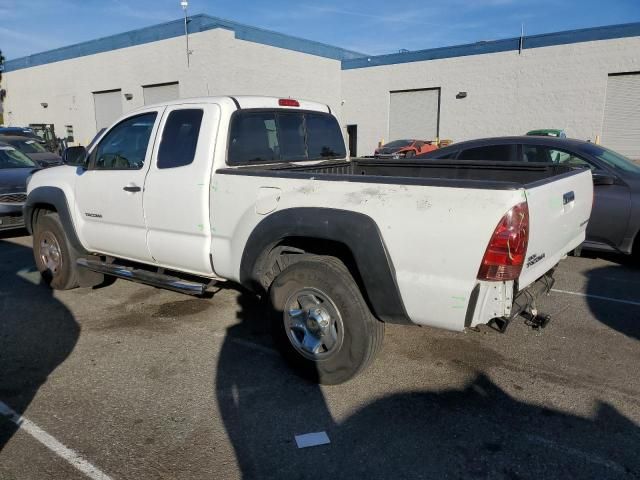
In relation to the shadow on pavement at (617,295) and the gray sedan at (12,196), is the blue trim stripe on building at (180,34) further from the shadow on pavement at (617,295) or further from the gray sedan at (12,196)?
the shadow on pavement at (617,295)

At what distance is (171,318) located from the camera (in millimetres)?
4953

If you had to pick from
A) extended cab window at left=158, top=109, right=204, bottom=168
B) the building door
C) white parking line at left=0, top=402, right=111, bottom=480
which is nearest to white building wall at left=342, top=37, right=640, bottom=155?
the building door

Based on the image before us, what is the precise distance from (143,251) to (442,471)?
3.17 metres

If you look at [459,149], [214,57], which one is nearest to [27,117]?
[214,57]

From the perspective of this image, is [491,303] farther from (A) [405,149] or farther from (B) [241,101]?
(A) [405,149]

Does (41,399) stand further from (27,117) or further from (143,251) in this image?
(27,117)

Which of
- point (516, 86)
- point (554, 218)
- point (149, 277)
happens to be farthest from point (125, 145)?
point (516, 86)

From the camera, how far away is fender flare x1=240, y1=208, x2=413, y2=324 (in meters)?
3.05

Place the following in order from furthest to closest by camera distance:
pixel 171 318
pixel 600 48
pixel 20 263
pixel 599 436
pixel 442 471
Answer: pixel 600 48 → pixel 20 263 → pixel 171 318 → pixel 599 436 → pixel 442 471

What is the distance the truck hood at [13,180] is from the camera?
27.5 ft

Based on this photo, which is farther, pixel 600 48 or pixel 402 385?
pixel 600 48

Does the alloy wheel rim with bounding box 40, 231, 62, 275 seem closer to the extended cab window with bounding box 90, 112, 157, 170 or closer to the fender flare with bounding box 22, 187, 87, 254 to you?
the fender flare with bounding box 22, 187, 87, 254

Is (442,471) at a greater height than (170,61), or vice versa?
(170,61)

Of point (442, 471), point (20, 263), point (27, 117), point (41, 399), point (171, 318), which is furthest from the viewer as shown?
point (27, 117)
